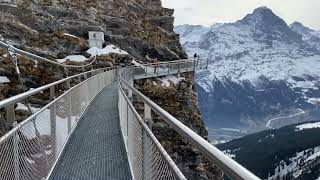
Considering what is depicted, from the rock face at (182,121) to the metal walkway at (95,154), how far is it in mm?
19919

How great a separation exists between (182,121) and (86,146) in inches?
1430

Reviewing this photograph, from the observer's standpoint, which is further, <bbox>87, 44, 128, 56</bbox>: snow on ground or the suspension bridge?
<bbox>87, 44, 128, 56</bbox>: snow on ground

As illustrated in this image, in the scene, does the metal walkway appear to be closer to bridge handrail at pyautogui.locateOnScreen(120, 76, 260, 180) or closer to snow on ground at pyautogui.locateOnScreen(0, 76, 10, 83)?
snow on ground at pyautogui.locateOnScreen(0, 76, 10, 83)

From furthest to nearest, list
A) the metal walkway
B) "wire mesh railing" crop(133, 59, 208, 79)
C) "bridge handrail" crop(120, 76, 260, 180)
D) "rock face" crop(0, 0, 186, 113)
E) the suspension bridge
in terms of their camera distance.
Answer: "wire mesh railing" crop(133, 59, 208, 79), "rock face" crop(0, 0, 186, 113), the metal walkway, the suspension bridge, "bridge handrail" crop(120, 76, 260, 180)

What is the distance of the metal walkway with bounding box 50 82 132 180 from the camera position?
35.6 feet

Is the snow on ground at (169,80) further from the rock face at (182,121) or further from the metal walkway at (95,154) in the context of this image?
the metal walkway at (95,154)

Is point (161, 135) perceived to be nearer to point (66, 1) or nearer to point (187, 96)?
point (187, 96)

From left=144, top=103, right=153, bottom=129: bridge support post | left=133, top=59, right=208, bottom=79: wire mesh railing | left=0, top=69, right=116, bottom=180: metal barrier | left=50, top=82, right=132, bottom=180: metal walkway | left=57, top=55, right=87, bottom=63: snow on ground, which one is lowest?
left=133, top=59, right=208, bottom=79: wire mesh railing

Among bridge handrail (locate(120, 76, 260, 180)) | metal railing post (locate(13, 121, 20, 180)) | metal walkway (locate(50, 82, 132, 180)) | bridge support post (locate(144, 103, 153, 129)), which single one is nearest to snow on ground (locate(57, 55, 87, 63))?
metal walkway (locate(50, 82, 132, 180))

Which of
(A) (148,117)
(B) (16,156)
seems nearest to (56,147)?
(A) (148,117)

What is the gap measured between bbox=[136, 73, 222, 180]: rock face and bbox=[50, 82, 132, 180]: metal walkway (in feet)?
65.4

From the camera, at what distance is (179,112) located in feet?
166

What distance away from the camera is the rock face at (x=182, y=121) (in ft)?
133

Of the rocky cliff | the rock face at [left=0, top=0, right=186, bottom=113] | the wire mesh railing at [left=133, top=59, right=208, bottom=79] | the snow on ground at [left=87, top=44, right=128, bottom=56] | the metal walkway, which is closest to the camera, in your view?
the metal walkway
